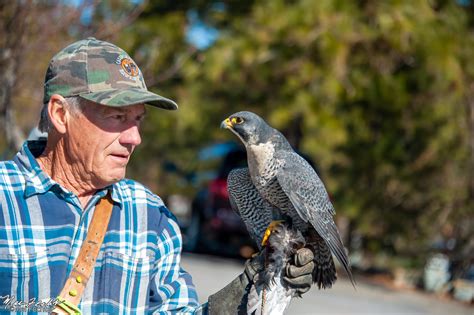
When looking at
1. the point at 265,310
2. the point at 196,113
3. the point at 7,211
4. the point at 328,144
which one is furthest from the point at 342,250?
the point at 196,113

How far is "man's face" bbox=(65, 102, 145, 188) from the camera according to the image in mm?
2514

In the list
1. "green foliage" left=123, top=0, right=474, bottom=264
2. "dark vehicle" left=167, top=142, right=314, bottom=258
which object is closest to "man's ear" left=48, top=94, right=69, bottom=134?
"green foliage" left=123, top=0, right=474, bottom=264

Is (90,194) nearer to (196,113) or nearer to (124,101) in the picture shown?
(124,101)

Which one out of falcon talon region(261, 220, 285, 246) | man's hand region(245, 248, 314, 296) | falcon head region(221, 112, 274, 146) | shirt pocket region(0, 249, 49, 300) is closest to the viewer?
shirt pocket region(0, 249, 49, 300)

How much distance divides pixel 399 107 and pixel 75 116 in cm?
822

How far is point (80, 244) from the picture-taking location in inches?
96.8

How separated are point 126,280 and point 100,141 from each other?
48 centimetres

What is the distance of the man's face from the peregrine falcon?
0.91 meters

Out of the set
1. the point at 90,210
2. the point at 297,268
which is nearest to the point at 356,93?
the point at 297,268

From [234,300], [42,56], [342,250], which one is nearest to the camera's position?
[234,300]

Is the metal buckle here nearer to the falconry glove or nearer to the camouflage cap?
the falconry glove

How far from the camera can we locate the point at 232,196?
3598 millimetres

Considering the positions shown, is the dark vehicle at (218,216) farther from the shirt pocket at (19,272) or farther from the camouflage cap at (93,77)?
the shirt pocket at (19,272)

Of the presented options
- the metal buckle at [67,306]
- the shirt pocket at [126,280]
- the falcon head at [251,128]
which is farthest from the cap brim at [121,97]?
the falcon head at [251,128]
